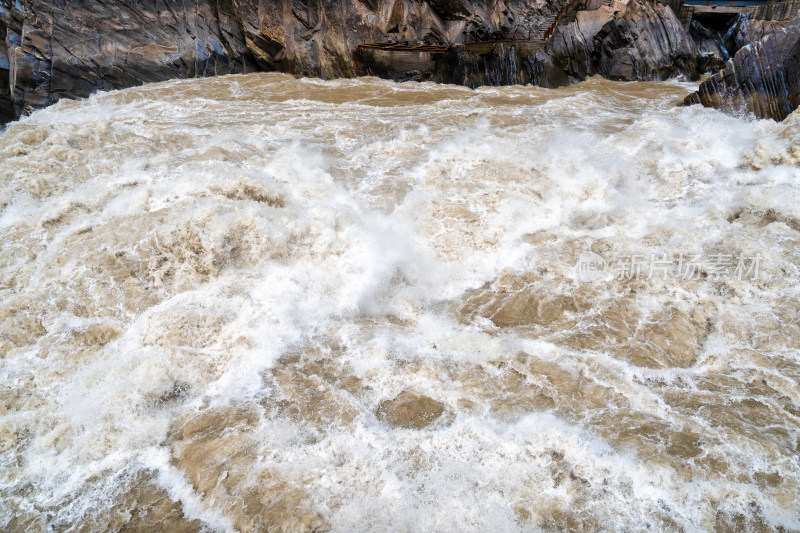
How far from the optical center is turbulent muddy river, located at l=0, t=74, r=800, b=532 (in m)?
2.87

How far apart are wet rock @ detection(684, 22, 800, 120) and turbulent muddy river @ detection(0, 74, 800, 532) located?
1021 mm

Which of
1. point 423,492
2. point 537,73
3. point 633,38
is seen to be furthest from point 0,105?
point 633,38

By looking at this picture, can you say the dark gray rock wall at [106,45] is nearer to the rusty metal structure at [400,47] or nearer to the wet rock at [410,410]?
the rusty metal structure at [400,47]

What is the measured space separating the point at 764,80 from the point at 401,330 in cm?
812

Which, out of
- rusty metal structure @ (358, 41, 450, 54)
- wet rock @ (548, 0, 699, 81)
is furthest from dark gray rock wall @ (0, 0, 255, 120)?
wet rock @ (548, 0, 699, 81)

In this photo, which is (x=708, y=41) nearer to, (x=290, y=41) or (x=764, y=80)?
(x=764, y=80)

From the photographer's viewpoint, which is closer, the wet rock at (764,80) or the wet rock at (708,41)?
the wet rock at (764,80)

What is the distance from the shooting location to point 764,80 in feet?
26.7

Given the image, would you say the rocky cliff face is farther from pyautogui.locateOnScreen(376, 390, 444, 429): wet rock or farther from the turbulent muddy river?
pyautogui.locateOnScreen(376, 390, 444, 429): wet rock

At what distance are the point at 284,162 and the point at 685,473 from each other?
18.4 ft

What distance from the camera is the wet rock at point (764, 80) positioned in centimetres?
784

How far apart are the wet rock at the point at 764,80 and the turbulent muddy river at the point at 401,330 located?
102 centimetres

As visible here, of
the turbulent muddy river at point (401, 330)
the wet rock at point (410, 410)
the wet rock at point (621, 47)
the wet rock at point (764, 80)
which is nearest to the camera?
the turbulent muddy river at point (401, 330)

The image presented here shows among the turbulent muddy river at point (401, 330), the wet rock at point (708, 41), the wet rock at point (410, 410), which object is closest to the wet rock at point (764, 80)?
the turbulent muddy river at point (401, 330)
